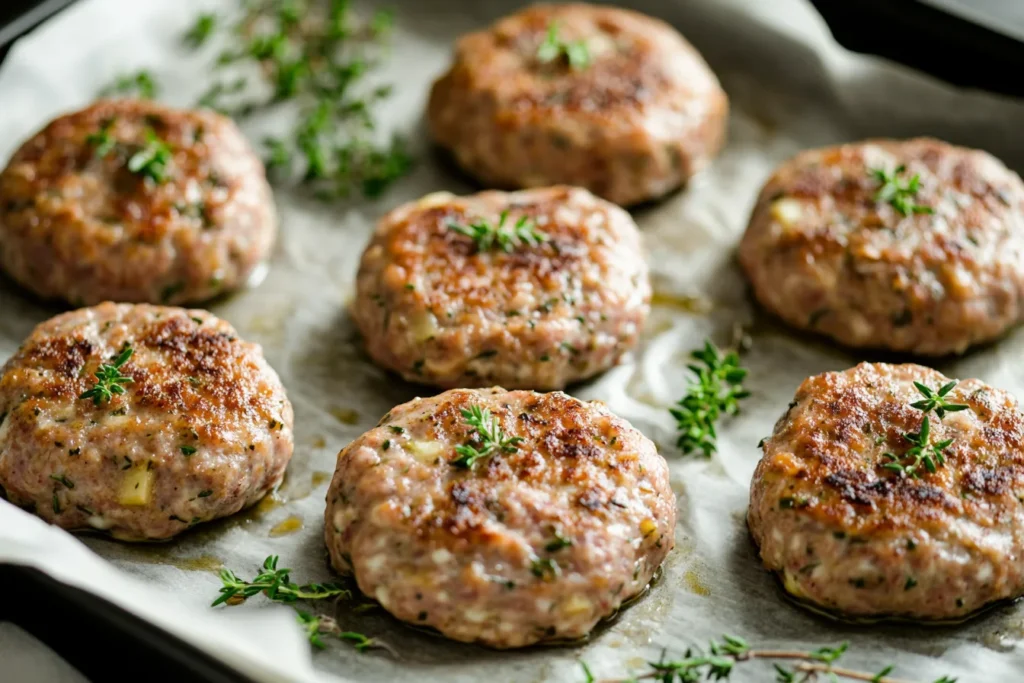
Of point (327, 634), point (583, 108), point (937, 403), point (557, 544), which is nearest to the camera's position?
point (557, 544)

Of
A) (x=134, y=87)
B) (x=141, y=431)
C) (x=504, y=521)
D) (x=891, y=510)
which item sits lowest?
(x=891, y=510)

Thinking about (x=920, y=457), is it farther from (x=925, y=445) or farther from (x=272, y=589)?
(x=272, y=589)

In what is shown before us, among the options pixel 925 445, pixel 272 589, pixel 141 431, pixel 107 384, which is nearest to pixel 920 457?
pixel 925 445

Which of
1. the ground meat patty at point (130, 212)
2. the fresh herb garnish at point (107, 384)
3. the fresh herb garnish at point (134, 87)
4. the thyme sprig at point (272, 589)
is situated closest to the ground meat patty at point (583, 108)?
the ground meat patty at point (130, 212)

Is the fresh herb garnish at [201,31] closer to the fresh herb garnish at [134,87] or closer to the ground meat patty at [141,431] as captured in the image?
the fresh herb garnish at [134,87]

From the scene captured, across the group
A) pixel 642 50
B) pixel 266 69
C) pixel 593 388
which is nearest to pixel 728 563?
pixel 593 388

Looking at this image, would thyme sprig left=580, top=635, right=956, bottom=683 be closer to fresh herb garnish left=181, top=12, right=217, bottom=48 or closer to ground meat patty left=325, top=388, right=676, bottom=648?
ground meat patty left=325, top=388, right=676, bottom=648

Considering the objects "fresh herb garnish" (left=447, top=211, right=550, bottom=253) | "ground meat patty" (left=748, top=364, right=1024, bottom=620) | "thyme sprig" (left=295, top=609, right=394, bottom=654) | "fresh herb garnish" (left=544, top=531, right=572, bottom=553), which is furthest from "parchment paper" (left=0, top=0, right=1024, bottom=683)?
"fresh herb garnish" (left=447, top=211, right=550, bottom=253)

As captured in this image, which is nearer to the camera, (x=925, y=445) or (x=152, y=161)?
(x=925, y=445)
